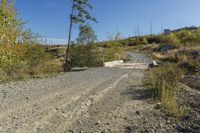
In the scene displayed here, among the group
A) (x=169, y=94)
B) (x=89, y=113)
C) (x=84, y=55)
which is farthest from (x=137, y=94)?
(x=84, y=55)

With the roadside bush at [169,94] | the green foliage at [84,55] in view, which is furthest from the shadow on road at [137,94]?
the green foliage at [84,55]

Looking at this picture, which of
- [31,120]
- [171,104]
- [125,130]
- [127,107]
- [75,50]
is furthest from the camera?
[75,50]

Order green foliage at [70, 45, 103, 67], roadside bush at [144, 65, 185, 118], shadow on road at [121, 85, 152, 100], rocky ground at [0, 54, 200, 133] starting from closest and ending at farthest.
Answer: rocky ground at [0, 54, 200, 133] → roadside bush at [144, 65, 185, 118] → shadow on road at [121, 85, 152, 100] → green foliage at [70, 45, 103, 67]

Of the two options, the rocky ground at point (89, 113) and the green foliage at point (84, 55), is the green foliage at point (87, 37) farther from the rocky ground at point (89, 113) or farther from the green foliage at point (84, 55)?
the rocky ground at point (89, 113)

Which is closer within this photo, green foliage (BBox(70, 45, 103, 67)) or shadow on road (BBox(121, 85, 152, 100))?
shadow on road (BBox(121, 85, 152, 100))

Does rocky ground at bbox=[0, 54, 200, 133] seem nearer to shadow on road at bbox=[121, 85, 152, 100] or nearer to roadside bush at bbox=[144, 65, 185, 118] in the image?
shadow on road at bbox=[121, 85, 152, 100]

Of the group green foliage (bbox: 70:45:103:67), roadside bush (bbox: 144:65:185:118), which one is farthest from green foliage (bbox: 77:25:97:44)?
roadside bush (bbox: 144:65:185:118)

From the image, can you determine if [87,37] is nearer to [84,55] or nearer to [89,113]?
[84,55]

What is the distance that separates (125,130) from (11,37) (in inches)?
508

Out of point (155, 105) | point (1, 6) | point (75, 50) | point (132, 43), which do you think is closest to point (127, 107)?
point (155, 105)

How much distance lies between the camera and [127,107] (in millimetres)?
7047

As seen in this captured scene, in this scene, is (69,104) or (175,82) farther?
(175,82)

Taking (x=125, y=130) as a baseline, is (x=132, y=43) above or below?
above

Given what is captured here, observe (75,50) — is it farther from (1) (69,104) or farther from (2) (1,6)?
(1) (69,104)
